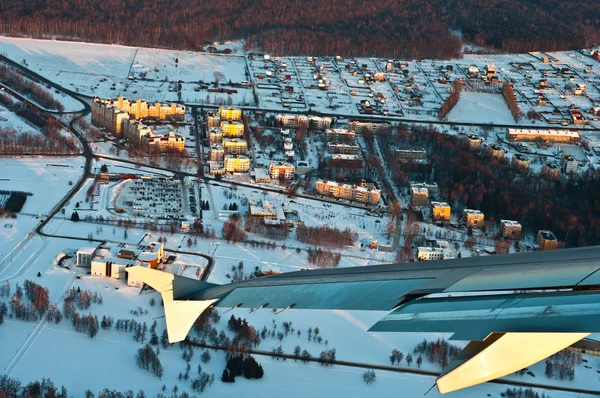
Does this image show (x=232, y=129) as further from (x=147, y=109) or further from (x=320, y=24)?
(x=320, y=24)

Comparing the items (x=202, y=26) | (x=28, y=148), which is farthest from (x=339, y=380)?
(x=202, y=26)

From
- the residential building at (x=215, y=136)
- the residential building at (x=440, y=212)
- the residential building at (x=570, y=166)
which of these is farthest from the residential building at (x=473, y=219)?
the residential building at (x=215, y=136)

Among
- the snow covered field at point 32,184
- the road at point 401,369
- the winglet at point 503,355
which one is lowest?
the snow covered field at point 32,184

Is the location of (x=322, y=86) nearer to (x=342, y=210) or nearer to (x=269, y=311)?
(x=342, y=210)

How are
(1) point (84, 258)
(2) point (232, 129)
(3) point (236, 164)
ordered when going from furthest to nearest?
(2) point (232, 129) → (3) point (236, 164) → (1) point (84, 258)

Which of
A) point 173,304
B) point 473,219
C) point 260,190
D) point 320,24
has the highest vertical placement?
point 173,304

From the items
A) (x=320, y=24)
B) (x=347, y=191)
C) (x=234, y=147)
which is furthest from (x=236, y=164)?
(x=320, y=24)

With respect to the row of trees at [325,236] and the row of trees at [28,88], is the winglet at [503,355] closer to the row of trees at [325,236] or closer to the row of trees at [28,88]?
the row of trees at [325,236]
